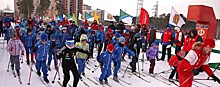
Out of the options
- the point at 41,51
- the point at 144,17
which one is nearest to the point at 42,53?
the point at 41,51

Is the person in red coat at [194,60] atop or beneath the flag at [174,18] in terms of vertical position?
beneath

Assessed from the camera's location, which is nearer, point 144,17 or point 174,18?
point 174,18

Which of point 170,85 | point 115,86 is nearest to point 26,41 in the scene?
point 115,86

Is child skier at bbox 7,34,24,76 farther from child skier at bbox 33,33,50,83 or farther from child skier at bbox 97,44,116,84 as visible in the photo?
child skier at bbox 97,44,116,84

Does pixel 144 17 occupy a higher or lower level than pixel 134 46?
higher

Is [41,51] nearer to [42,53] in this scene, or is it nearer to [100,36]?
[42,53]

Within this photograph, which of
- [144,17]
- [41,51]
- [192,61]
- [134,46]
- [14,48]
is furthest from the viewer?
[144,17]

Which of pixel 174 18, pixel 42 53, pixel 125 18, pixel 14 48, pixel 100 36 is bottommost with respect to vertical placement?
pixel 42 53

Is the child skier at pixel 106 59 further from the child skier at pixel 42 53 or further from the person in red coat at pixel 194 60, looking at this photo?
the person in red coat at pixel 194 60

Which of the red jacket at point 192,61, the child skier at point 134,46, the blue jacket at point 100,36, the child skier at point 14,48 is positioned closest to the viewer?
the red jacket at point 192,61

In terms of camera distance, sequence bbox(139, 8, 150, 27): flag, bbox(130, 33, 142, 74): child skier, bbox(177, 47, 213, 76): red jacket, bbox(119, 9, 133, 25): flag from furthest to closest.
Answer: bbox(119, 9, 133, 25): flag < bbox(139, 8, 150, 27): flag < bbox(130, 33, 142, 74): child skier < bbox(177, 47, 213, 76): red jacket

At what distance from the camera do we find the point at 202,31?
8.00m

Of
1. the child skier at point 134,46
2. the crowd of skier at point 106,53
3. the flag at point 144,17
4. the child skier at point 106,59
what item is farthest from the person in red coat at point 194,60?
the flag at point 144,17

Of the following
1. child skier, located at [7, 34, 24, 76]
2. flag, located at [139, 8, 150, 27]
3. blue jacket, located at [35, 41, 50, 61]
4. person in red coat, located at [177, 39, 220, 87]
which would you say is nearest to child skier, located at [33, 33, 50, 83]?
blue jacket, located at [35, 41, 50, 61]
